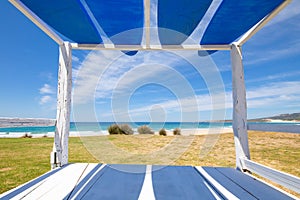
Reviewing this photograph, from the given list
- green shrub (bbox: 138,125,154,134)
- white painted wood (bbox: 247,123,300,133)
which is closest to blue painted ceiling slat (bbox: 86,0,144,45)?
white painted wood (bbox: 247,123,300,133)

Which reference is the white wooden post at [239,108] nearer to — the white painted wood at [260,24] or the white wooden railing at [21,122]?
the white painted wood at [260,24]

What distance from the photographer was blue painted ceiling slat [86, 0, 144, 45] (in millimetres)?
1552

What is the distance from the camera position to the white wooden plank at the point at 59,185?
1.38 m

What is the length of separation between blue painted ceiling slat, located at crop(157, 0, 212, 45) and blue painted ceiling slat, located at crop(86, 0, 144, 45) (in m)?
0.21

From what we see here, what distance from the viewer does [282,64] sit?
33.0 ft

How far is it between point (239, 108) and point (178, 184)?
120 cm

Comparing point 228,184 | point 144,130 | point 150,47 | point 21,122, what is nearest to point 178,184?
point 228,184

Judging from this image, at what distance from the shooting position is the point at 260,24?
180 cm

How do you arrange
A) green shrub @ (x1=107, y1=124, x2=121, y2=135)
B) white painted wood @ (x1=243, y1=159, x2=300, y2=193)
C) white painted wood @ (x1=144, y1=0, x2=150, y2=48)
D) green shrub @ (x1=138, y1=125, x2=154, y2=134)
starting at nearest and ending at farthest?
white painted wood @ (x1=243, y1=159, x2=300, y2=193)
white painted wood @ (x1=144, y1=0, x2=150, y2=48)
green shrub @ (x1=138, y1=125, x2=154, y2=134)
green shrub @ (x1=107, y1=124, x2=121, y2=135)

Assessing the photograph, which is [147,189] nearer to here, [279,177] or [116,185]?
[116,185]

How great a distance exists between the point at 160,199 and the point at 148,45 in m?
1.79

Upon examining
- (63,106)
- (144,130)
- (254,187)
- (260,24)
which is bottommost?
(254,187)

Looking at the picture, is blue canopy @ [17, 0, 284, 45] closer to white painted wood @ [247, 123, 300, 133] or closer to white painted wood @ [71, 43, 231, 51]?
white painted wood @ [71, 43, 231, 51]

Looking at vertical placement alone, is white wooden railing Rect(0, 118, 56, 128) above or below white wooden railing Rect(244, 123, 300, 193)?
above
